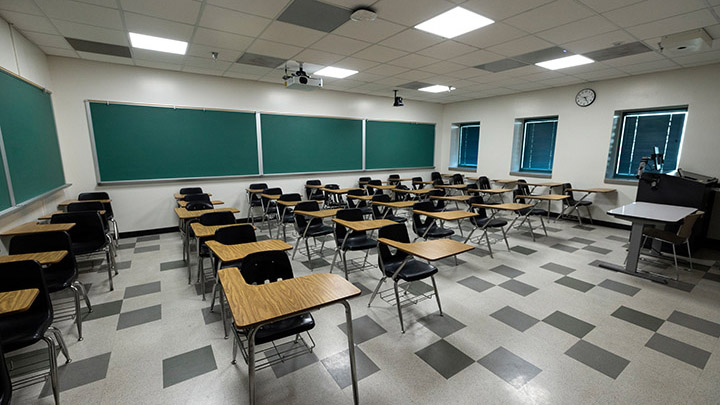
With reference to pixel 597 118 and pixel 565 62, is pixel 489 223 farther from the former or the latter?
pixel 597 118

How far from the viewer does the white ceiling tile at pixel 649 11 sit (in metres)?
3.08

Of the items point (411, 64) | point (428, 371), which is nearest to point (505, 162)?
point (411, 64)

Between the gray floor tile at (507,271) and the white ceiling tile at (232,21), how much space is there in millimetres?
4290

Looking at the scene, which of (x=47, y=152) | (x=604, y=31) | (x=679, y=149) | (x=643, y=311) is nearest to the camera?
(x=643, y=311)

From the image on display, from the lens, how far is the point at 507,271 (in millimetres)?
4160

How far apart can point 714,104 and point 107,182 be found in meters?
10.6

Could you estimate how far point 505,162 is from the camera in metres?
8.45

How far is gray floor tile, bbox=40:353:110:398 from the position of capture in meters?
2.11

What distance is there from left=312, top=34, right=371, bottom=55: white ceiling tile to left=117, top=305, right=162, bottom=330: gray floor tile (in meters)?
3.79

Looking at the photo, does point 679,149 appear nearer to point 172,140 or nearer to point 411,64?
point 411,64

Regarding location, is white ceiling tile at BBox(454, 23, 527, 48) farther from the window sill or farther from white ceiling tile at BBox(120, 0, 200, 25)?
the window sill

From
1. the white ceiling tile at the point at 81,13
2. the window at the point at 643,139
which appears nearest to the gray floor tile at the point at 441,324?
the white ceiling tile at the point at 81,13

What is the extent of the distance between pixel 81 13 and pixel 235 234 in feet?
9.81

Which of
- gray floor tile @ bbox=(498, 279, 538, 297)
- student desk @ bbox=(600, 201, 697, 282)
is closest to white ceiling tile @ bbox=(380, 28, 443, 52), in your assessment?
student desk @ bbox=(600, 201, 697, 282)
